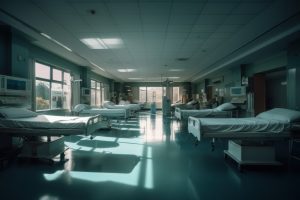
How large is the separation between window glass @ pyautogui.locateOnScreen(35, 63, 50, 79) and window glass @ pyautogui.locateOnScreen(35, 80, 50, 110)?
212mm

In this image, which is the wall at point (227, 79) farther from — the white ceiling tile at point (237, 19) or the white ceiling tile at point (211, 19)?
the white ceiling tile at point (211, 19)

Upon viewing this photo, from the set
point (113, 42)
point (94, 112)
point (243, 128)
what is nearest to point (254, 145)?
point (243, 128)

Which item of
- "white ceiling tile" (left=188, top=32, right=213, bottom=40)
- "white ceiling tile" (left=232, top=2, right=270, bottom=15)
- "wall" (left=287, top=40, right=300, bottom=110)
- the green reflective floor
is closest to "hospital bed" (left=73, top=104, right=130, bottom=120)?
the green reflective floor

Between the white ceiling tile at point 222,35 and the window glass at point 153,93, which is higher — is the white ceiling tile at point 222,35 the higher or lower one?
the higher one

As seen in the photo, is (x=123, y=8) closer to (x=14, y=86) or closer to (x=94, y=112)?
(x=14, y=86)

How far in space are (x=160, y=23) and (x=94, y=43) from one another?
95.7 inches

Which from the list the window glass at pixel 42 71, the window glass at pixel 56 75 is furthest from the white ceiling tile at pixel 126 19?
the window glass at pixel 56 75

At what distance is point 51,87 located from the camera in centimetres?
728

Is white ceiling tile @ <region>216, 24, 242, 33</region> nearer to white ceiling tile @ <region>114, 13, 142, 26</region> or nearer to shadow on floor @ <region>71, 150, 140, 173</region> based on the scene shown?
white ceiling tile @ <region>114, 13, 142, 26</region>

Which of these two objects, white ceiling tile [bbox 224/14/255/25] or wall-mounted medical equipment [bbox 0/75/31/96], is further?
wall-mounted medical equipment [bbox 0/75/31/96]

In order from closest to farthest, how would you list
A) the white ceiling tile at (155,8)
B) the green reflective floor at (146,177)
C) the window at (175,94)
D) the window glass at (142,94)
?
the green reflective floor at (146,177) < the white ceiling tile at (155,8) < the window glass at (142,94) < the window at (175,94)

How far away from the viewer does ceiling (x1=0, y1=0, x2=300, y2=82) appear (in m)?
3.48

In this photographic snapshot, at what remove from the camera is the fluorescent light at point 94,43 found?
548cm

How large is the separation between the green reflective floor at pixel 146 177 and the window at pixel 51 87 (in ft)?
10.8
